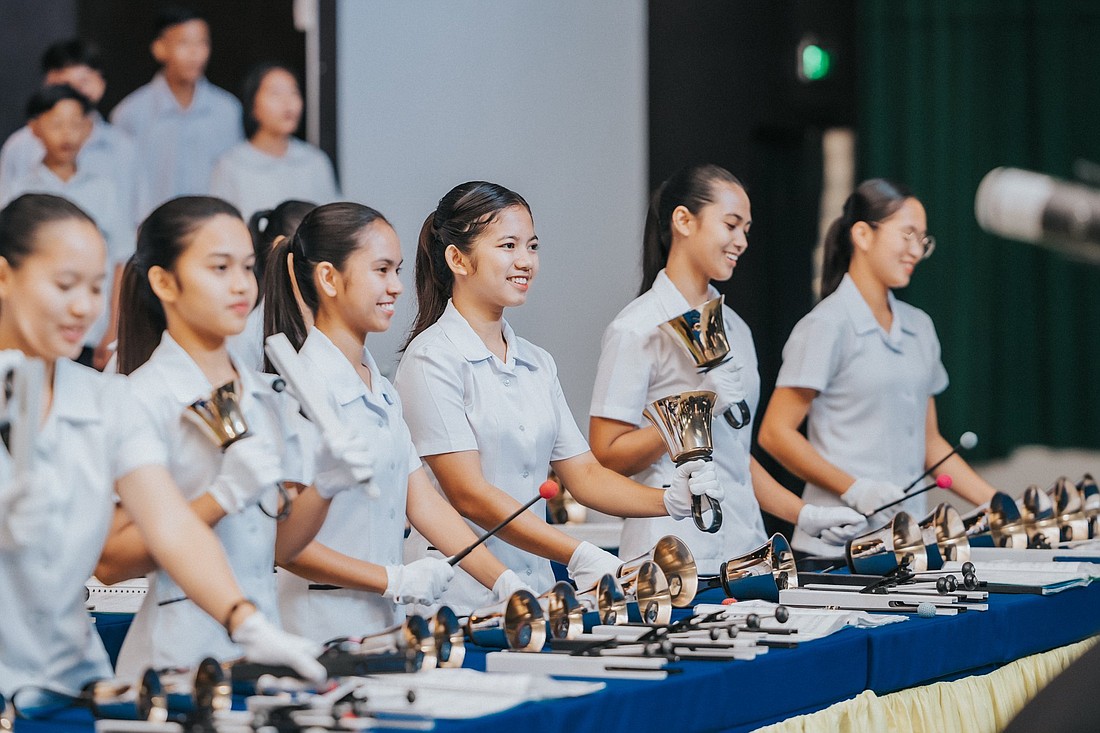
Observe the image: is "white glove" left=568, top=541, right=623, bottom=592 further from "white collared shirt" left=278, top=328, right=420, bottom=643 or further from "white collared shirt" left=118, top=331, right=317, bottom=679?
"white collared shirt" left=118, top=331, right=317, bottom=679

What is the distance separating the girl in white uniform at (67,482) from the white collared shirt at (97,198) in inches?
140

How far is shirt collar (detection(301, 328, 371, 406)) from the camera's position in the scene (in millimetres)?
2717

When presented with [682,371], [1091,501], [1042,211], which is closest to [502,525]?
[682,371]

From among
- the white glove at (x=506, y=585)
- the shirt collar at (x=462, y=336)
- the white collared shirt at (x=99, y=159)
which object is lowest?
the white glove at (x=506, y=585)

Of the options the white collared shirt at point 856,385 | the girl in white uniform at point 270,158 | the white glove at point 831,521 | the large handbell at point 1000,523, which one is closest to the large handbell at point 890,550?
the white glove at point 831,521

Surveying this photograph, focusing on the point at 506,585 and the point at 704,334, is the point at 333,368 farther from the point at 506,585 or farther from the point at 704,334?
the point at 704,334

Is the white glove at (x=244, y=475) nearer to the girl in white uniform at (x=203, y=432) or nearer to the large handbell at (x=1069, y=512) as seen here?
the girl in white uniform at (x=203, y=432)

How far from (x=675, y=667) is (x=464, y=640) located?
1.31ft

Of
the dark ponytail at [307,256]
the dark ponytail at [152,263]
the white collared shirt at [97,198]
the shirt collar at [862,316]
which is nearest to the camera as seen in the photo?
the dark ponytail at [152,263]

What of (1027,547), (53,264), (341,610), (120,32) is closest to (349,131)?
(120,32)

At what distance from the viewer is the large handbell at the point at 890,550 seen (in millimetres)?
3232

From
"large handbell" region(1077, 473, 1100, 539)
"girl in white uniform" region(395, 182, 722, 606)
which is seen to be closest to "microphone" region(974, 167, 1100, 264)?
"girl in white uniform" region(395, 182, 722, 606)

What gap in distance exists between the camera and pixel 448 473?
3020 mm

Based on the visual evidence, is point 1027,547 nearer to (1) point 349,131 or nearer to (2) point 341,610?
(2) point 341,610
